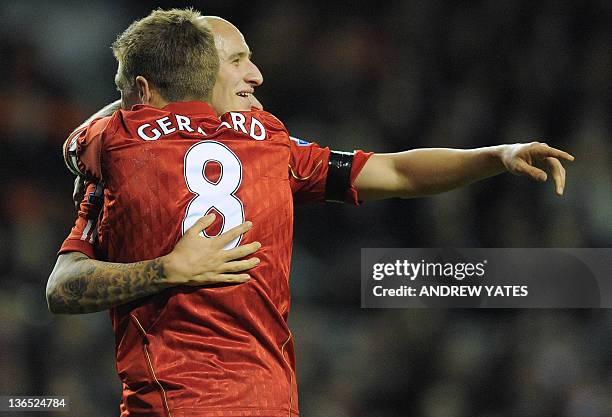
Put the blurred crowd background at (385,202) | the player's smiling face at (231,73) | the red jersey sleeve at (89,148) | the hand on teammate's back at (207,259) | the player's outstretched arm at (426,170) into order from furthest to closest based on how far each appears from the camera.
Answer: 1. the blurred crowd background at (385,202)
2. the player's smiling face at (231,73)
3. the player's outstretched arm at (426,170)
4. the red jersey sleeve at (89,148)
5. the hand on teammate's back at (207,259)

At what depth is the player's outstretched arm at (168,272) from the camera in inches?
83.4

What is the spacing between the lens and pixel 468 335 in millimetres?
5484

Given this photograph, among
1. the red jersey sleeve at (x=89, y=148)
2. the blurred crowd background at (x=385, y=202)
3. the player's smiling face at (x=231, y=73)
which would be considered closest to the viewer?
the red jersey sleeve at (x=89, y=148)

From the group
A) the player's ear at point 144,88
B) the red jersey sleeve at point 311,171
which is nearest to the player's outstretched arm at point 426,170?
the red jersey sleeve at point 311,171

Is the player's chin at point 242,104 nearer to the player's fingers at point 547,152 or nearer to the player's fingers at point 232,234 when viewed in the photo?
the player's fingers at point 232,234

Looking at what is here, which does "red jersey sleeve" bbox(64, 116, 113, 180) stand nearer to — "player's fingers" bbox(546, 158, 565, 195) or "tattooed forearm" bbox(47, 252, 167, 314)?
"tattooed forearm" bbox(47, 252, 167, 314)

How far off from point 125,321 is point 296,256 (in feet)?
11.4

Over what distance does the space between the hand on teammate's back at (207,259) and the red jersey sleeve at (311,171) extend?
14.4 inches

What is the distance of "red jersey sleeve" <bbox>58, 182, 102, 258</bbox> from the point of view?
7.75ft

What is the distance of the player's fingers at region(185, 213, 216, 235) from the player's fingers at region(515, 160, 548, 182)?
78cm

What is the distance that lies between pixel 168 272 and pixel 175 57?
1.95 feet

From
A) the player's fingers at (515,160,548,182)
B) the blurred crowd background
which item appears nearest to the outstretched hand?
the player's fingers at (515,160,548,182)

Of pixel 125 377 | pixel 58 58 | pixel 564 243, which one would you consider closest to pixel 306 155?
pixel 125 377

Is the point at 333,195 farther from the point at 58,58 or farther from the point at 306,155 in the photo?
the point at 58,58
